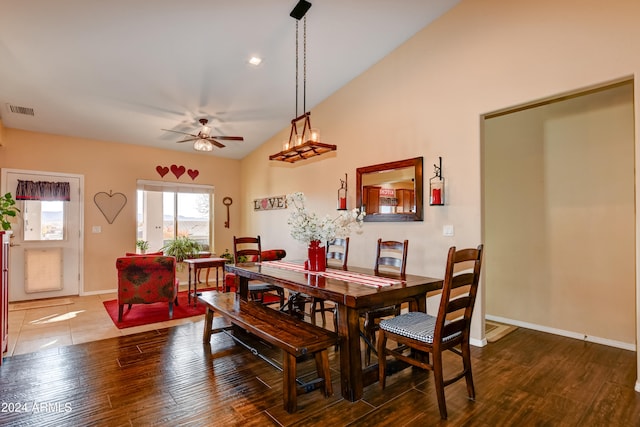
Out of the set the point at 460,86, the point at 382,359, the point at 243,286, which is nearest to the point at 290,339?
the point at 382,359

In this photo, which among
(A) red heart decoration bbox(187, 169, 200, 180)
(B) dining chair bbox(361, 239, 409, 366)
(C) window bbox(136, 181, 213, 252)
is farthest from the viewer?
(A) red heart decoration bbox(187, 169, 200, 180)

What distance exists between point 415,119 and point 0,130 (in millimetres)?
6096

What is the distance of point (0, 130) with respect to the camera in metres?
4.88

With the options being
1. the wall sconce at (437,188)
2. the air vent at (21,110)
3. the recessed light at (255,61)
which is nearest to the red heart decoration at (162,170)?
the air vent at (21,110)

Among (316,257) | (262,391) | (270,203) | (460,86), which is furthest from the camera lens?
(270,203)

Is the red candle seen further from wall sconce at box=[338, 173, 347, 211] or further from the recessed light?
the recessed light

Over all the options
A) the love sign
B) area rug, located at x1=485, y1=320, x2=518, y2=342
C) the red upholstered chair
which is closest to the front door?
the red upholstered chair

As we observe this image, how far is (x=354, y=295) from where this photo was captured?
2.17m

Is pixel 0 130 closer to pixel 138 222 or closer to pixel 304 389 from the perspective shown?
pixel 138 222

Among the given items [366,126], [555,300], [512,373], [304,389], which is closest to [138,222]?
[366,126]

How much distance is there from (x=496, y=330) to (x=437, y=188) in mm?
1842

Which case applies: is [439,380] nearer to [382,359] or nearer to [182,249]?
[382,359]

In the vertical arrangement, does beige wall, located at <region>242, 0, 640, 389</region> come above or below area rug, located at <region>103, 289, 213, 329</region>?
above

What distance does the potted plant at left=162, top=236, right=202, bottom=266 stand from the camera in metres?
6.29
